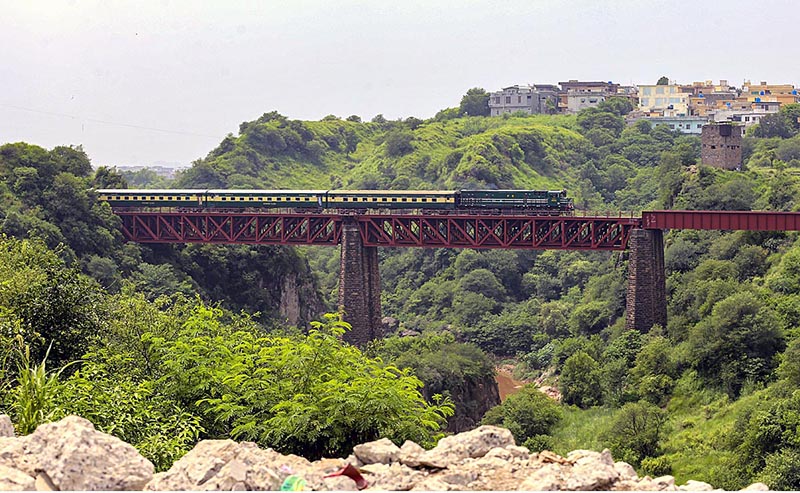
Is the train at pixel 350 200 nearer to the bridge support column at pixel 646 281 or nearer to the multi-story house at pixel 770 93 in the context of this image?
the bridge support column at pixel 646 281

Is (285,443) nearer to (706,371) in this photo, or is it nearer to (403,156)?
(706,371)

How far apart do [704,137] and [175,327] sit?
63407mm

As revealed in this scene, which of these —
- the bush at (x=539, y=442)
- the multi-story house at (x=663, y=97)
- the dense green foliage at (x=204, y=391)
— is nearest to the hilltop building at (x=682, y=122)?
the multi-story house at (x=663, y=97)

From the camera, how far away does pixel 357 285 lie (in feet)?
185

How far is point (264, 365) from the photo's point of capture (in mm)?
21141

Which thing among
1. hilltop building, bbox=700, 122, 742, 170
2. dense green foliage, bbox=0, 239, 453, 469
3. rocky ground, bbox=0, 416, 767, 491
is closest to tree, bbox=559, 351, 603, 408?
dense green foliage, bbox=0, 239, 453, 469

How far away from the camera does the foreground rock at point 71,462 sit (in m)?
10.3

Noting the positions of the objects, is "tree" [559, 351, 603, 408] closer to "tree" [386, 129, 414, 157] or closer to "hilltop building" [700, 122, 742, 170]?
"hilltop building" [700, 122, 742, 170]

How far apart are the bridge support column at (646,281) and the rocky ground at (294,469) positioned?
39244 mm

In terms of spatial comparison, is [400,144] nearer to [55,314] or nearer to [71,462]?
[55,314]

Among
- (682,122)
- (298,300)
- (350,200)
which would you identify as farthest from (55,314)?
(682,122)

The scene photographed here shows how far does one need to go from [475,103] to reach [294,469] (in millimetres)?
133782

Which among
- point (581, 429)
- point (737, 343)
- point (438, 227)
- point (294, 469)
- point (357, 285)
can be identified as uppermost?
point (438, 227)

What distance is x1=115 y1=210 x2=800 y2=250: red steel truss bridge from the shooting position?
48.1 meters
